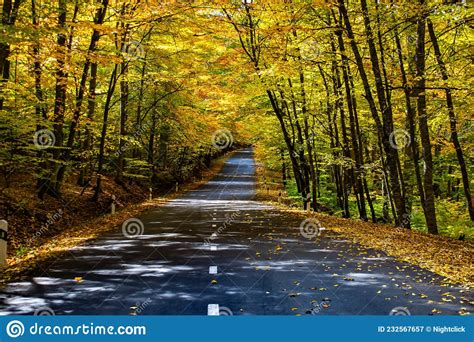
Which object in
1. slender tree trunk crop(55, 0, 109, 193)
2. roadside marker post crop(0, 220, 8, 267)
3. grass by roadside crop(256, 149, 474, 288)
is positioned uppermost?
slender tree trunk crop(55, 0, 109, 193)

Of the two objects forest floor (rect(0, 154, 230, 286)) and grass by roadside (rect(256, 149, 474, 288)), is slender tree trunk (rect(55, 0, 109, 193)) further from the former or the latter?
grass by roadside (rect(256, 149, 474, 288))

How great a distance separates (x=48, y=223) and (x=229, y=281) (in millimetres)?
10310

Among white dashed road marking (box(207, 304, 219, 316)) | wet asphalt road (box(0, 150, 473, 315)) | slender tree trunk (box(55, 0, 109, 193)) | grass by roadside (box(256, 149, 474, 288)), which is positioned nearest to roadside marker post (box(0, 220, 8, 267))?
wet asphalt road (box(0, 150, 473, 315))

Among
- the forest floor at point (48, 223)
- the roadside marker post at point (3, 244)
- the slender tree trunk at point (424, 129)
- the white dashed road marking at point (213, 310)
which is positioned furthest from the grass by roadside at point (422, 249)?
the roadside marker post at point (3, 244)

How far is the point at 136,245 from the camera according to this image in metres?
10.7

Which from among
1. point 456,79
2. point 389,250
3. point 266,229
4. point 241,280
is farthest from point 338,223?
point 241,280

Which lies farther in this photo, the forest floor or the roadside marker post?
the forest floor

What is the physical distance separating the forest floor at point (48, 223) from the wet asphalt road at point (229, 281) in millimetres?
689

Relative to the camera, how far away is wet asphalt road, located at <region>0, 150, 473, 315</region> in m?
5.89

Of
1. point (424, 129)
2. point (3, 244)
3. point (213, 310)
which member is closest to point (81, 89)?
point (3, 244)

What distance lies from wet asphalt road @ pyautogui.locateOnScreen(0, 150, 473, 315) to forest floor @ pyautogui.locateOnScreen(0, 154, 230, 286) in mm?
689

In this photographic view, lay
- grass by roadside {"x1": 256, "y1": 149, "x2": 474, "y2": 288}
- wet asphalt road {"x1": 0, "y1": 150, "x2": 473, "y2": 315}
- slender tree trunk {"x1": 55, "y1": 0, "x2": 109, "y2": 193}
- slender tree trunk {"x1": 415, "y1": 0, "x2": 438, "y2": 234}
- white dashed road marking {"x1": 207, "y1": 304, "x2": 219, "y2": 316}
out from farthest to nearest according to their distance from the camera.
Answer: slender tree trunk {"x1": 55, "y1": 0, "x2": 109, "y2": 193} < slender tree trunk {"x1": 415, "y1": 0, "x2": 438, "y2": 234} < grass by roadside {"x1": 256, "y1": 149, "x2": 474, "y2": 288} < wet asphalt road {"x1": 0, "y1": 150, "x2": 473, "y2": 315} < white dashed road marking {"x1": 207, "y1": 304, "x2": 219, "y2": 316}

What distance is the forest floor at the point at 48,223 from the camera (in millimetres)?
9822

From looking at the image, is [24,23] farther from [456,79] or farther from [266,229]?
[456,79]
